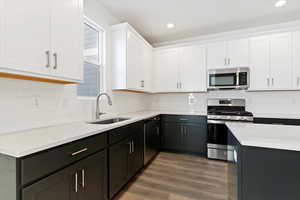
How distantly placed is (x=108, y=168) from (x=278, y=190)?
147 cm

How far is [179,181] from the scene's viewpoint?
2.16m

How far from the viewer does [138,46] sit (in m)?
3.00

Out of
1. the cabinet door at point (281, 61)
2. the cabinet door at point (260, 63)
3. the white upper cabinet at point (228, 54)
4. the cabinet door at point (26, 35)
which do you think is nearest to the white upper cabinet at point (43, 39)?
the cabinet door at point (26, 35)

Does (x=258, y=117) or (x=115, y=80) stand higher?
(x=115, y=80)

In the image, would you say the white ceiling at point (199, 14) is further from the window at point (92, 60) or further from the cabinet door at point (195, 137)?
the cabinet door at point (195, 137)

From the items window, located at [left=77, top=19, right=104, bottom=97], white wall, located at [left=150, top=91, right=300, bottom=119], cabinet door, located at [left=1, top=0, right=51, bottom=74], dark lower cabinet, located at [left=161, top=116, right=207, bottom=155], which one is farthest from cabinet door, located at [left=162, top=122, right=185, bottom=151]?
cabinet door, located at [left=1, top=0, right=51, bottom=74]

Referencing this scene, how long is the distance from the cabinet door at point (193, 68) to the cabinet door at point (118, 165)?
208cm

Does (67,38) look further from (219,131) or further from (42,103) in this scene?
(219,131)

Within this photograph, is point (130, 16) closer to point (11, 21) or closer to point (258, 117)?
point (11, 21)

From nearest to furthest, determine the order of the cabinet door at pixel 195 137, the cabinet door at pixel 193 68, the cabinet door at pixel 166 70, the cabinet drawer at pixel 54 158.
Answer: the cabinet drawer at pixel 54 158 < the cabinet door at pixel 195 137 < the cabinet door at pixel 193 68 < the cabinet door at pixel 166 70

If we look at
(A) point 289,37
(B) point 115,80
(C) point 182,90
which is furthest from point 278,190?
(A) point 289,37

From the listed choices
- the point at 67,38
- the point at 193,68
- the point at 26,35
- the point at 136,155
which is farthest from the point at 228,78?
the point at 26,35

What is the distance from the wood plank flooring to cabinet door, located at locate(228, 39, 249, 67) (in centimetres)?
205

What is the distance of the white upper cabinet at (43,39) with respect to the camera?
107 centimetres
